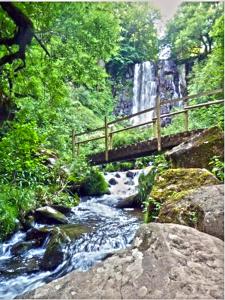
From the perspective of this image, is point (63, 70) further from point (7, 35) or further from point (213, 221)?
point (213, 221)

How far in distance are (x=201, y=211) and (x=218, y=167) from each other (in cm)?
60

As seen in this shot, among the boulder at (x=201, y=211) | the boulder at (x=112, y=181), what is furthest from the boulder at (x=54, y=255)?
the boulder at (x=112, y=181)

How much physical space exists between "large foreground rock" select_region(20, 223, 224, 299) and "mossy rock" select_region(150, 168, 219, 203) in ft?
2.57

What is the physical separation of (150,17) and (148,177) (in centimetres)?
286

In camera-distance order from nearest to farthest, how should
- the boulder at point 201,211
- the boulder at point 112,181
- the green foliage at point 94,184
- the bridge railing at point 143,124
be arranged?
the boulder at point 201,211, the bridge railing at point 143,124, the green foliage at point 94,184, the boulder at point 112,181

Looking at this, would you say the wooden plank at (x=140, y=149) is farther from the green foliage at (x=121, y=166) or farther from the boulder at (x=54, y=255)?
the green foliage at (x=121, y=166)

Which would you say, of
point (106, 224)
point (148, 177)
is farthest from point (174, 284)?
point (148, 177)

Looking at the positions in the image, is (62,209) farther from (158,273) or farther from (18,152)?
(158,273)

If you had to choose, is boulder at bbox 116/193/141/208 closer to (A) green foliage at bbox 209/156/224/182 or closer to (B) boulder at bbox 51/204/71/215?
(B) boulder at bbox 51/204/71/215

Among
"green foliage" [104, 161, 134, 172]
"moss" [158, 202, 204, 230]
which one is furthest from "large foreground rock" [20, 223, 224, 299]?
"green foliage" [104, 161, 134, 172]

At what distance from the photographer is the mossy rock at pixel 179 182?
2170 millimetres

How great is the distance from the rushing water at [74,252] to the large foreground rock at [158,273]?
3.03ft

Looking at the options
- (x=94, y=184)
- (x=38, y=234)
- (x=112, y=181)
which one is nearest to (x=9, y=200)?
(x=38, y=234)

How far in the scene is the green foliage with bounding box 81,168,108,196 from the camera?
5.55 metres
